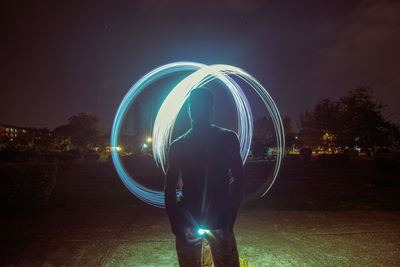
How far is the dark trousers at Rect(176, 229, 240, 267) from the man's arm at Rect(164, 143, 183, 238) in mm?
112

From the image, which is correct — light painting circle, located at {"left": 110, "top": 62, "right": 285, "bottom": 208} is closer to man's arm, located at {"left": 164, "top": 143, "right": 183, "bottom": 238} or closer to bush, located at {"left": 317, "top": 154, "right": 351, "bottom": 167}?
man's arm, located at {"left": 164, "top": 143, "right": 183, "bottom": 238}

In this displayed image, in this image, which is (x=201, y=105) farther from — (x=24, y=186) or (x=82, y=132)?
(x=82, y=132)

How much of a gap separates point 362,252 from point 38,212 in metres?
7.60

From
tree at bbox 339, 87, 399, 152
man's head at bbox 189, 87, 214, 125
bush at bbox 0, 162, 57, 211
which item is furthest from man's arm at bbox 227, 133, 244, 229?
tree at bbox 339, 87, 399, 152

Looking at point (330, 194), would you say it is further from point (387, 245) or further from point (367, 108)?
point (367, 108)

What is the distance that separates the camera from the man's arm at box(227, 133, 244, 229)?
220cm

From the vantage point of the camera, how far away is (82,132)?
7088 centimetres

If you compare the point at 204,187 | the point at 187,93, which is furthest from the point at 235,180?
the point at 187,93

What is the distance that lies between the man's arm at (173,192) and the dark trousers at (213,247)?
0.37 feet

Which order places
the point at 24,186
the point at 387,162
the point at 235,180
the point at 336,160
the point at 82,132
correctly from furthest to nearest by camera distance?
1. the point at 82,132
2. the point at 336,160
3. the point at 387,162
4. the point at 24,186
5. the point at 235,180

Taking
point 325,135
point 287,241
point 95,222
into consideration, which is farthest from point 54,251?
point 325,135

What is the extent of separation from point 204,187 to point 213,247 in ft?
1.75

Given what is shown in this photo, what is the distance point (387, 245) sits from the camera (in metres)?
4.68

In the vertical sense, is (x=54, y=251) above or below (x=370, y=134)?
below
